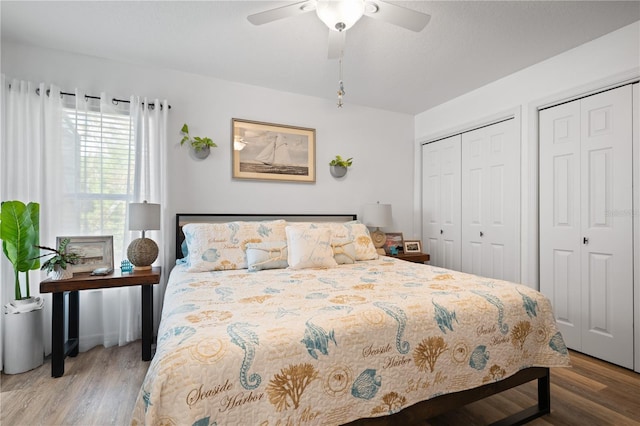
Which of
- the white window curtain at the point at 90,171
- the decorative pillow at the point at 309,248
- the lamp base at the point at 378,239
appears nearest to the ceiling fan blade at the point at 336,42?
the decorative pillow at the point at 309,248

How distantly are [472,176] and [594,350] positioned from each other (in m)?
1.93

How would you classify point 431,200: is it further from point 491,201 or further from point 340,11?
point 340,11

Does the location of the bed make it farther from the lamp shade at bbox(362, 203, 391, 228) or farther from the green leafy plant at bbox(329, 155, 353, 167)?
the green leafy plant at bbox(329, 155, 353, 167)

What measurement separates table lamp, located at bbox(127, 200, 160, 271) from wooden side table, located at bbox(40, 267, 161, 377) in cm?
10

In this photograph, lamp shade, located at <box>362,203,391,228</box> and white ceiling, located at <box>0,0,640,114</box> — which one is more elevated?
white ceiling, located at <box>0,0,640,114</box>

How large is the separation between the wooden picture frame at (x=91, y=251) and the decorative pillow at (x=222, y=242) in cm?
61

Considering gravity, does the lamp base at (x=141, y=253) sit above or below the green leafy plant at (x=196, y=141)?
Result: below

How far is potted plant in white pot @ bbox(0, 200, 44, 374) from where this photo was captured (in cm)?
222

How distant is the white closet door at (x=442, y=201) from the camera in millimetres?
3893

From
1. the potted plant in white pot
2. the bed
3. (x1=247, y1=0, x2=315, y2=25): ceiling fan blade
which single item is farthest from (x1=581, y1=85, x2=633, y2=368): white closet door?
the potted plant in white pot

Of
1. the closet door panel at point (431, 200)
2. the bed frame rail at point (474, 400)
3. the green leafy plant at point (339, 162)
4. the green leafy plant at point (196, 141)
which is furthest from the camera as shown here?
the closet door panel at point (431, 200)

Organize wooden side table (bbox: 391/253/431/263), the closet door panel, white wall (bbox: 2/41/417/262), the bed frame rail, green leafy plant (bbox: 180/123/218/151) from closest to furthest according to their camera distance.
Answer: the bed frame rail, white wall (bbox: 2/41/417/262), green leafy plant (bbox: 180/123/218/151), wooden side table (bbox: 391/253/431/263), the closet door panel

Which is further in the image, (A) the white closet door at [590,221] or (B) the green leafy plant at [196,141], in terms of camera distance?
(B) the green leafy plant at [196,141]

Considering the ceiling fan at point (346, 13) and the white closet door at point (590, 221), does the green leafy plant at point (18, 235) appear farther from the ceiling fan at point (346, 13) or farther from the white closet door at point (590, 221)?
the white closet door at point (590, 221)
